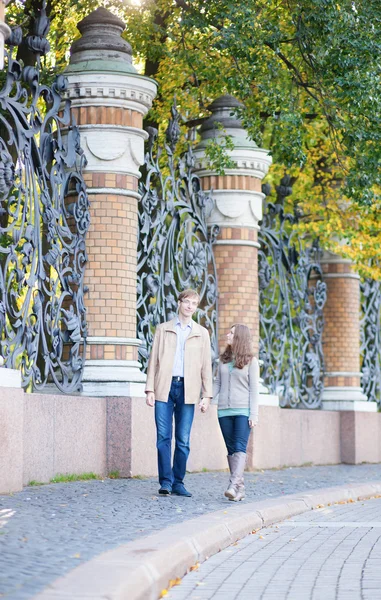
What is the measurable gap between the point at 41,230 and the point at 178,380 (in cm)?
231

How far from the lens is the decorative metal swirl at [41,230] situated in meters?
11.3

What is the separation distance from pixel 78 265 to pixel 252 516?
406cm

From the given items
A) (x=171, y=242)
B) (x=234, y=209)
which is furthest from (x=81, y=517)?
(x=234, y=209)

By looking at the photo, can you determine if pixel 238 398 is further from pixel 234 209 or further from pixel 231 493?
pixel 234 209

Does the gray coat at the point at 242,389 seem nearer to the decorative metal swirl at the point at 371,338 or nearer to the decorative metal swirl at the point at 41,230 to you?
the decorative metal swirl at the point at 41,230

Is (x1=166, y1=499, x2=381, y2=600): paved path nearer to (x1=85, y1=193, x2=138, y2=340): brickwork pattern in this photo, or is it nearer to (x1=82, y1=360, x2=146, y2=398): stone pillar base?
(x1=82, y1=360, x2=146, y2=398): stone pillar base

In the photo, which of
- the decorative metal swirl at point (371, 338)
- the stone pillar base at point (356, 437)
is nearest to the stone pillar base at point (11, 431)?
the stone pillar base at point (356, 437)

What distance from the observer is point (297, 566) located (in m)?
7.69

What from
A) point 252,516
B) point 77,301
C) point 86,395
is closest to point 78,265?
point 77,301

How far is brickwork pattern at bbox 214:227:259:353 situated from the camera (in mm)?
16109

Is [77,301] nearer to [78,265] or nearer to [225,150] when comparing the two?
[78,265]

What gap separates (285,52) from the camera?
631 inches

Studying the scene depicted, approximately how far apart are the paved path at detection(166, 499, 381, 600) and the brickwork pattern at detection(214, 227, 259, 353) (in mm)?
5905

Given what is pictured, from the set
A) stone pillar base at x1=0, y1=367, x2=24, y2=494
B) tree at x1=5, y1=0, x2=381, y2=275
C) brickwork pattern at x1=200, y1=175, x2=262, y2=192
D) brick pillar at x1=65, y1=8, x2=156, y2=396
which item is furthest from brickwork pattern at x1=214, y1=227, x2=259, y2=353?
stone pillar base at x1=0, y1=367, x2=24, y2=494
